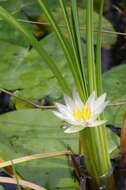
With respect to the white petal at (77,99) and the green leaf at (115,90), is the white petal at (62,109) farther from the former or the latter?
the green leaf at (115,90)

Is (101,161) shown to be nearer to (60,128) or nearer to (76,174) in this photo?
(76,174)

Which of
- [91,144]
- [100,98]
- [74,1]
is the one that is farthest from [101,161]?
[74,1]

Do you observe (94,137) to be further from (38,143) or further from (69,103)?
(38,143)

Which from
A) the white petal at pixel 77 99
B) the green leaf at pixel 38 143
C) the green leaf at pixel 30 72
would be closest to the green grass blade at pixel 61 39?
the white petal at pixel 77 99

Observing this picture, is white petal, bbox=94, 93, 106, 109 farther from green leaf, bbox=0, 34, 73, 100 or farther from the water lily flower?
green leaf, bbox=0, 34, 73, 100

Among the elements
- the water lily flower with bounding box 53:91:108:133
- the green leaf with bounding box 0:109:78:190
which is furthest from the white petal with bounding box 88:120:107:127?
the green leaf with bounding box 0:109:78:190

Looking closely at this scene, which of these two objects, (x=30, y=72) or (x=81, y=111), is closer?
(x=81, y=111)

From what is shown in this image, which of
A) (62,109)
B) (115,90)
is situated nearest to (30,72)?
(115,90)

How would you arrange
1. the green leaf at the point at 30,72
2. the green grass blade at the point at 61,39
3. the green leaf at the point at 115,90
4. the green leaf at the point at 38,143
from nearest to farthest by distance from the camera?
the green grass blade at the point at 61,39
the green leaf at the point at 38,143
the green leaf at the point at 115,90
the green leaf at the point at 30,72
